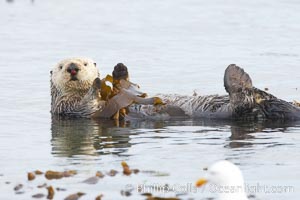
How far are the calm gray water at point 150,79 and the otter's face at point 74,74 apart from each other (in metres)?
0.40

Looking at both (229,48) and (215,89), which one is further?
(229,48)

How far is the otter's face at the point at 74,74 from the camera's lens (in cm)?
990

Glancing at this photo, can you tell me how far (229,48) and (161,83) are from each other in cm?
314

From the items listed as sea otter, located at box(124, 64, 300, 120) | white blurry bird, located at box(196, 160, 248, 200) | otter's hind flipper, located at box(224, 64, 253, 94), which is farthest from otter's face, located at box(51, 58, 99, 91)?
white blurry bird, located at box(196, 160, 248, 200)

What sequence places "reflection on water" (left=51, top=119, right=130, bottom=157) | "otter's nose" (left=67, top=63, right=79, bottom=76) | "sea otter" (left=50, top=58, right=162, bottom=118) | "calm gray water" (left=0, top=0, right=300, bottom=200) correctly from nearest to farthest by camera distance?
"calm gray water" (left=0, top=0, right=300, bottom=200) < "reflection on water" (left=51, top=119, right=130, bottom=157) < "sea otter" (left=50, top=58, right=162, bottom=118) < "otter's nose" (left=67, top=63, right=79, bottom=76)

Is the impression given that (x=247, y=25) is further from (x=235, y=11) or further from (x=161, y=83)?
(x=161, y=83)

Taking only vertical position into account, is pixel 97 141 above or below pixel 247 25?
below

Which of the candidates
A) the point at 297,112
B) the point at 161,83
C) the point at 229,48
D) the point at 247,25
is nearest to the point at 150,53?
the point at 229,48

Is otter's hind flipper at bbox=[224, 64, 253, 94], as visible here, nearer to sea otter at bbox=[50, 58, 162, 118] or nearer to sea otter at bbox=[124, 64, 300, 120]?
sea otter at bbox=[124, 64, 300, 120]

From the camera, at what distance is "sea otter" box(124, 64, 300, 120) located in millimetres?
9086

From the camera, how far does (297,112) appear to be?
30.3 feet

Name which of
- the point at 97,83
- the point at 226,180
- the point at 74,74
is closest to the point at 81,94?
the point at 74,74

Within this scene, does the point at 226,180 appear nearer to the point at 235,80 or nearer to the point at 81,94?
the point at 235,80

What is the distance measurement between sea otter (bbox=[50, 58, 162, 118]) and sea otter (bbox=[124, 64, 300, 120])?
268mm
